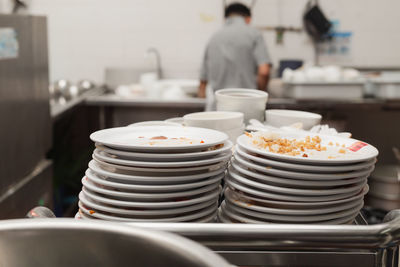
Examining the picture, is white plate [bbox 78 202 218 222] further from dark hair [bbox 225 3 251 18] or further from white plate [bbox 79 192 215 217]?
dark hair [bbox 225 3 251 18]

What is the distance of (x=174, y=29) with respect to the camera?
15.0ft

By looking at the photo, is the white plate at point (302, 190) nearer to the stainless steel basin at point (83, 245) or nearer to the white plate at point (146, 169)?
the white plate at point (146, 169)

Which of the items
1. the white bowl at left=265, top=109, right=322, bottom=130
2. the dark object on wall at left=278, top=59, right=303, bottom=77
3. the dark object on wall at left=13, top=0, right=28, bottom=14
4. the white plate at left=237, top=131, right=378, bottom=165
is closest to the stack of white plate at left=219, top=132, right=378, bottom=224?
the white plate at left=237, top=131, right=378, bottom=165

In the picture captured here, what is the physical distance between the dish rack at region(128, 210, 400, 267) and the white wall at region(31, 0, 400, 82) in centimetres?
393

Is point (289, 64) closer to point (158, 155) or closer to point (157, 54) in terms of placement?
point (157, 54)

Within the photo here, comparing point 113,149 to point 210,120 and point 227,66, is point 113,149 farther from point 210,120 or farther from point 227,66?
point 227,66

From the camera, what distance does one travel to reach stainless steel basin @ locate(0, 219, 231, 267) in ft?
1.86

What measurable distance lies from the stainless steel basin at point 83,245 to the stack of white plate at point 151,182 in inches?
10.8

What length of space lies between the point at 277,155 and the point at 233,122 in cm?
35

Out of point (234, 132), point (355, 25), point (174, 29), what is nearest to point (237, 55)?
point (174, 29)

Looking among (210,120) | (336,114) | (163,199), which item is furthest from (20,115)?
(336,114)

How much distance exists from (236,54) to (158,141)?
2.72m

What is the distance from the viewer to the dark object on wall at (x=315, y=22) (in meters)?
4.45

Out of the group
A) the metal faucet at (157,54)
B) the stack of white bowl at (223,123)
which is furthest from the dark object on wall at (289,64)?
the stack of white bowl at (223,123)
